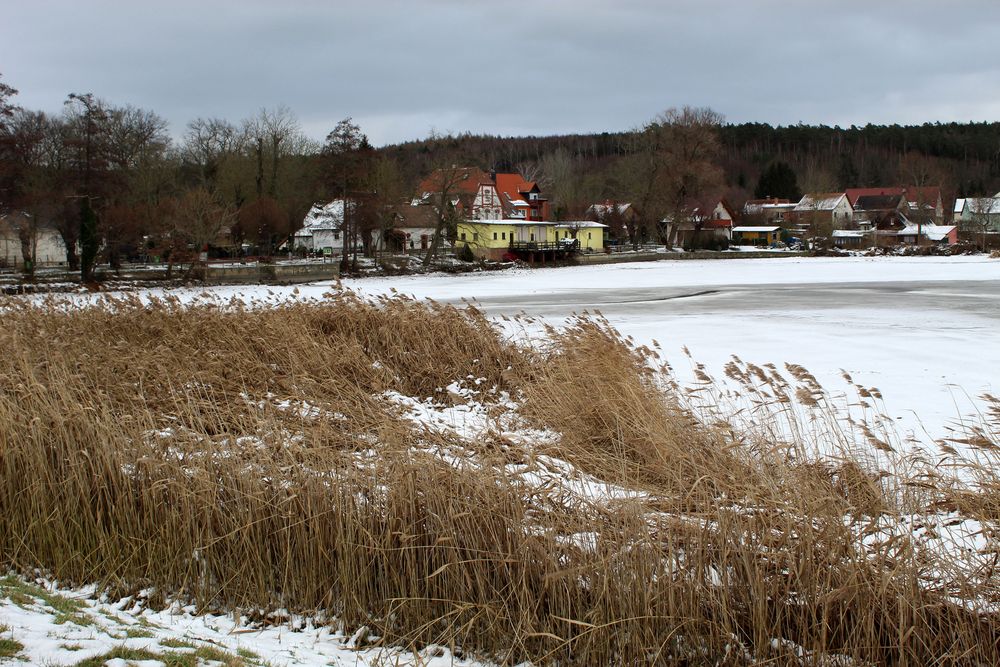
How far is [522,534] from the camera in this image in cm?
588

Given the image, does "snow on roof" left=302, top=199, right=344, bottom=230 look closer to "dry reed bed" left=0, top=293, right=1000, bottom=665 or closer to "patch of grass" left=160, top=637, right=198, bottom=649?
"dry reed bed" left=0, top=293, right=1000, bottom=665

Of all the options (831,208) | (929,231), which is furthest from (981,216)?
(831,208)

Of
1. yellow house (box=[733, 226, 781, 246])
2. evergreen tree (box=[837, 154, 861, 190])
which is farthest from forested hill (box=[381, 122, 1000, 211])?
yellow house (box=[733, 226, 781, 246])

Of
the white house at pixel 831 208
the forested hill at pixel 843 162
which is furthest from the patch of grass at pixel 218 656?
the forested hill at pixel 843 162

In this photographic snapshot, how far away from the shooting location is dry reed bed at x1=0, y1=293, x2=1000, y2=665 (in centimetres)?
525

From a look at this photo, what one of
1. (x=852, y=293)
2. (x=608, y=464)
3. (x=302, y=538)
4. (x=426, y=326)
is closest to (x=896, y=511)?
(x=608, y=464)

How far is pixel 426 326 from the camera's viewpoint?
14.1 metres

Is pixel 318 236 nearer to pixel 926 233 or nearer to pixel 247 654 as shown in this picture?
pixel 926 233

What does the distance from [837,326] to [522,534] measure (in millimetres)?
15478

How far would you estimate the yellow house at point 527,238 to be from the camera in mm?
74250

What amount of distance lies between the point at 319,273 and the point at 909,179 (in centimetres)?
11980

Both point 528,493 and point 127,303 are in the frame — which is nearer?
point 528,493

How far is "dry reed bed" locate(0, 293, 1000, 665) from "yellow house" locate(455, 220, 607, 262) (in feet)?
203

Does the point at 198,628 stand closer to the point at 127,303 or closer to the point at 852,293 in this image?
the point at 127,303
